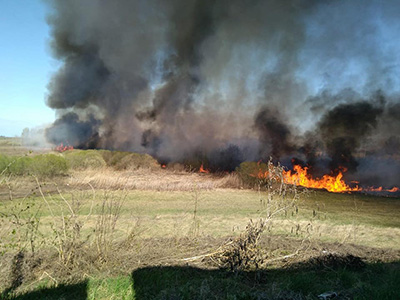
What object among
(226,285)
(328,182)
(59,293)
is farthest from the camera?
(328,182)

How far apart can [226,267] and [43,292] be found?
9.08 ft

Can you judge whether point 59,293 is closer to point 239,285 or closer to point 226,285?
point 226,285

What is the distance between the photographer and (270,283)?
464 cm

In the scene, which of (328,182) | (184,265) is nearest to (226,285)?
(184,265)

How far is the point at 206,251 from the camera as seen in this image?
5.63m

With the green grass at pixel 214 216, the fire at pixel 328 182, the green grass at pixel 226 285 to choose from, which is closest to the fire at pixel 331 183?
the fire at pixel 328 182

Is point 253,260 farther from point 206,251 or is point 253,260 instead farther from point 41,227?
point 41,227

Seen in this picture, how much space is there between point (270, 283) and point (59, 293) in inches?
118

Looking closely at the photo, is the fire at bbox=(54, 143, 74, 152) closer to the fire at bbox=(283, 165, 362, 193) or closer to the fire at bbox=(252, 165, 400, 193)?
the fire at bbox=(252, 165, 400, 193)

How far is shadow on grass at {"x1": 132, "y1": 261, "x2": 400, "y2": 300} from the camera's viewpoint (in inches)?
160

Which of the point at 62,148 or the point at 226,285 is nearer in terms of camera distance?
the point at 226,285

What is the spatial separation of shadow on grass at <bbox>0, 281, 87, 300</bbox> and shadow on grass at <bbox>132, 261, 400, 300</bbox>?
0.71 metres

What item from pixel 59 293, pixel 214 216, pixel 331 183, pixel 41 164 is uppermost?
pixel 41 164

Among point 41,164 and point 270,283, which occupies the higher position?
point 41,164
